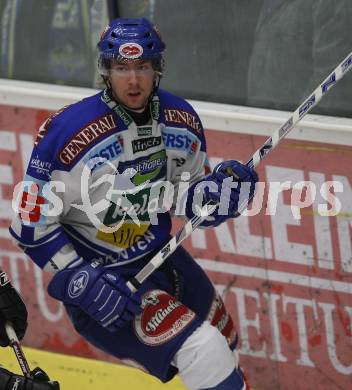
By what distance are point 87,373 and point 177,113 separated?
5.44 feet

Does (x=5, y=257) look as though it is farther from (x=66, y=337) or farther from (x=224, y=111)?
(x=224, y=111)

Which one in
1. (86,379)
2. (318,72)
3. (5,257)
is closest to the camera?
(318,72)

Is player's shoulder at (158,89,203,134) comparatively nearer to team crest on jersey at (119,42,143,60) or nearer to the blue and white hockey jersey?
the blue and white hockey jersey

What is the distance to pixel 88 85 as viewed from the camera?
618 cm

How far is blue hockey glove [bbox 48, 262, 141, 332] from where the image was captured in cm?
457

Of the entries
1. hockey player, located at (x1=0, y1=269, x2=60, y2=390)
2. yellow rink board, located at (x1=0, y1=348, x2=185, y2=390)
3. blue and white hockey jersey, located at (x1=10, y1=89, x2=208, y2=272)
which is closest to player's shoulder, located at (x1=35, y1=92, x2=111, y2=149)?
blue and white hockey jersey, located at (x1=10, y1=89, x2=208, y2=272)

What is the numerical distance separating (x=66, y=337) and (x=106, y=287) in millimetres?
1799

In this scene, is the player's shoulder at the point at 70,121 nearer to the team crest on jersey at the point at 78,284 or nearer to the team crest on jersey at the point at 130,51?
the team crest on jersey at the point at 130,51

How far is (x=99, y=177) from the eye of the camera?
4680 mm

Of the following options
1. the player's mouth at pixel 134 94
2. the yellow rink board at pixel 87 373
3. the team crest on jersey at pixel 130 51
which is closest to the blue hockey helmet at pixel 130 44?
the team crest on jersey at pixel 130 51

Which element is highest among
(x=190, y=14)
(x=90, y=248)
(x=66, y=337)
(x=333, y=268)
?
(x=190, y=14)

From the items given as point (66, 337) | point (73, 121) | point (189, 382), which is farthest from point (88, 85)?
point (189, 382)

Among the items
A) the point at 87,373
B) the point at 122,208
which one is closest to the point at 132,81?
the point at 122,208

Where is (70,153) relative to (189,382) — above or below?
above
